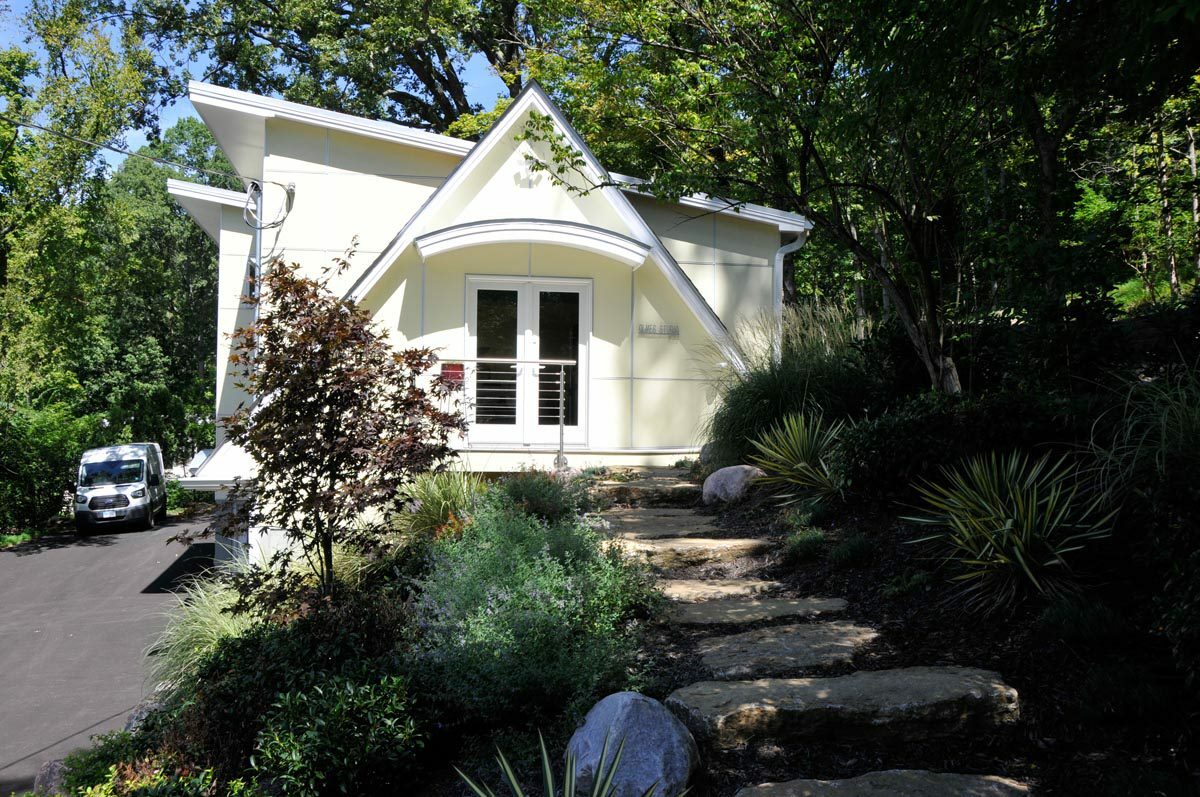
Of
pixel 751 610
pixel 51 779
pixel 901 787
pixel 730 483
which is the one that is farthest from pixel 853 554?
pixel 51 779

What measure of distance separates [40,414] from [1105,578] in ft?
80.2

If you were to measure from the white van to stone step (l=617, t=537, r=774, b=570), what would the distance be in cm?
1877

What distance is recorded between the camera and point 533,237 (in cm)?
1112

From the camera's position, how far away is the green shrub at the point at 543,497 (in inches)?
292

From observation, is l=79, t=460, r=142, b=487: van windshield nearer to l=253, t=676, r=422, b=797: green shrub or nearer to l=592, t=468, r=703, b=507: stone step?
l=592, t=468, r=703, b=507: stone step

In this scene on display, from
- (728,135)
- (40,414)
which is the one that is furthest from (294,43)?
(728,135)

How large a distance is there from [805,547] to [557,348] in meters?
6.38

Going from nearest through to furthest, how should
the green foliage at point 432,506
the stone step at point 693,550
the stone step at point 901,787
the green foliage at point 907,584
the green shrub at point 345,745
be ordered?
the stone step at point 901,787 → the green shrub at point 345,745 → the green foliage at point 907,584 → the stone step at point 693,550 → the green foliage at point 432,506

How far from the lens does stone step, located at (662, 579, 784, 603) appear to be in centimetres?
600

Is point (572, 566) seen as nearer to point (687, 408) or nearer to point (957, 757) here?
point (957, 757)

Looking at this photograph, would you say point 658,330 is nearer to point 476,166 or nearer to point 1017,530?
Answer: point 476,166

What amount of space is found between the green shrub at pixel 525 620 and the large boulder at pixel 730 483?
236cm

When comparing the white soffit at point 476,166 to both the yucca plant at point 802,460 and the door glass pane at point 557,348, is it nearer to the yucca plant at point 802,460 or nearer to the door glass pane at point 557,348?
the door glass pane at point 557,348

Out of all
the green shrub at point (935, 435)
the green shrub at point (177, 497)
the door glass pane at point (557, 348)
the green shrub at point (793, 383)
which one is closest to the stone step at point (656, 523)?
the green shrub at point (793, 383)
